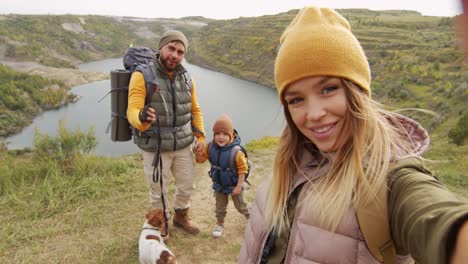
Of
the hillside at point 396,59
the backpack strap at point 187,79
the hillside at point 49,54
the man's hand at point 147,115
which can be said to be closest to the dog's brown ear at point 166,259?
the man's hand at point 147,115

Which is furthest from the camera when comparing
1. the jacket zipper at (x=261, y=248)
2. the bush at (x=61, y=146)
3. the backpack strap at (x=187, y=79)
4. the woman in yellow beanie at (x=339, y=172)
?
the bush at (x=61, y=146)

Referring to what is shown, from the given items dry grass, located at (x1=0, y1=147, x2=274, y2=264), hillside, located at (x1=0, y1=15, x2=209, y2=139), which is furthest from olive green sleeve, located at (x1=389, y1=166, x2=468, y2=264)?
hillside, located at (x1=0, y1=15, x2=209, y2=139)

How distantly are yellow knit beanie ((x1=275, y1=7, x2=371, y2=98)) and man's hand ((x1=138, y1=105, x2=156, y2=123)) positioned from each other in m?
1.75

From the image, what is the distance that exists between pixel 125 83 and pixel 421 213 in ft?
9.12

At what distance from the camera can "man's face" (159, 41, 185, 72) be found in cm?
287

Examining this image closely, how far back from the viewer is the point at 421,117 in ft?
47.0

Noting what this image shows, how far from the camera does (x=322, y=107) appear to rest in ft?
3.34

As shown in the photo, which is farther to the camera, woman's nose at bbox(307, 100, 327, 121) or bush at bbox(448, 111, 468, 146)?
bush at bbox(448, 111, 468, 146)

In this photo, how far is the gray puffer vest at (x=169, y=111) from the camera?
287 cm

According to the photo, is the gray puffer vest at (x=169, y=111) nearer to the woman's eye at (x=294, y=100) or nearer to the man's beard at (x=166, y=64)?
the man's beard at (x=166, y=64)

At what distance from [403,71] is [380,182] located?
28941 mm

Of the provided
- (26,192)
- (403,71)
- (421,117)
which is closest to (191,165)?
(26,192)

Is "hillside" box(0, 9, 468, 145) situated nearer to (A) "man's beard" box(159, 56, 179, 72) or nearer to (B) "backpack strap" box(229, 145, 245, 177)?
(A) "man's beard" box(159, 56, 179, 72)

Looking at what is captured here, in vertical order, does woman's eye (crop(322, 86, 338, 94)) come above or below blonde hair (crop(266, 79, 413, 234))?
above
